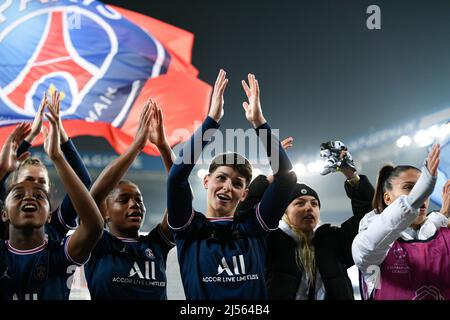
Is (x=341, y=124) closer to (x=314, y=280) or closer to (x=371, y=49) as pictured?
(x=371, y=49)

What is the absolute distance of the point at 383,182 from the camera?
266 centimetres


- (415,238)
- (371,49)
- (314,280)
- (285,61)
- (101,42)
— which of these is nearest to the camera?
(415,238)

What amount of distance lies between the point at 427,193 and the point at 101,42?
5.07 meters

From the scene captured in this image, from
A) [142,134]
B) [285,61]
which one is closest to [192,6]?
[285,61]

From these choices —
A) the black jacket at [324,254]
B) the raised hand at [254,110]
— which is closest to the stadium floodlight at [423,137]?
the black jacket at [324,254]

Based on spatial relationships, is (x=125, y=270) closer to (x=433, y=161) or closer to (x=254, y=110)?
(x=254, y=110)

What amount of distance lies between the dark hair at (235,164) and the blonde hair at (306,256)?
48 centimetres

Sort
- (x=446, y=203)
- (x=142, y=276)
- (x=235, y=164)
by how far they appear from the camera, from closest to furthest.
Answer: (x=142, y=276) < (x=235, y=164) < (x=446, y=203)

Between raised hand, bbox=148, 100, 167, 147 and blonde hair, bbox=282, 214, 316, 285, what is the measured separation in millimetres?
872

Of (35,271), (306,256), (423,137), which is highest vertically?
(423,137)

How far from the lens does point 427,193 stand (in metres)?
2.18

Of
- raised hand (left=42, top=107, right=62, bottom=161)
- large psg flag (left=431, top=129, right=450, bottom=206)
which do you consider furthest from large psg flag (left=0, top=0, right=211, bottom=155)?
raised hand (left=42, top=107, right=62, bottom=161)

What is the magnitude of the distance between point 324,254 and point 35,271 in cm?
144

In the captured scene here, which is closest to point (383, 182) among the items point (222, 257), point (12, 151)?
point (222, 257)
